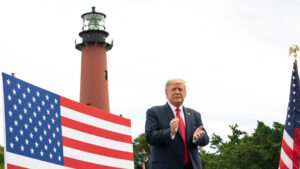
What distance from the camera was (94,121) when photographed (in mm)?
6926

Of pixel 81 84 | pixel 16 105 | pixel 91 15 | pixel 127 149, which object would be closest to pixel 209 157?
pixel 81 84

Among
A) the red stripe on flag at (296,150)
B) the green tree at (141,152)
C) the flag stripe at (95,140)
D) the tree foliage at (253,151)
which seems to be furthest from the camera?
the green tree at (141,152)

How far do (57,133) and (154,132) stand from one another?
2036mm

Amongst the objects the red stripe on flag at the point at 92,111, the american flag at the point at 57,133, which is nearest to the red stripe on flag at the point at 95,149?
the american flag at the point at 57,133

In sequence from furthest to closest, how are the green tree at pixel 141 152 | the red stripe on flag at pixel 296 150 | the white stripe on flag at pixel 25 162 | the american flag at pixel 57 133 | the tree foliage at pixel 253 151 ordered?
1. the green tree at pixel 141 152
2. the tree foliage at pixel 253 151
3. the red stripe on flag at pixel 296 150
4. the american flag at pixel 57 133
5. the white stripe on flag at pixel 25 162

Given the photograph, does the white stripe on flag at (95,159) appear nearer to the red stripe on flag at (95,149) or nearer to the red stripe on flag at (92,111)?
the red stripe on flag at (95,149)

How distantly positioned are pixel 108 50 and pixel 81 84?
409 cm

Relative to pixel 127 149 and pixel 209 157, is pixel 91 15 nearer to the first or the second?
pixel 209 157

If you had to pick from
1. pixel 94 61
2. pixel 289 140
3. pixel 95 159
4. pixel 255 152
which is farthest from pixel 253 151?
pixel 95 159

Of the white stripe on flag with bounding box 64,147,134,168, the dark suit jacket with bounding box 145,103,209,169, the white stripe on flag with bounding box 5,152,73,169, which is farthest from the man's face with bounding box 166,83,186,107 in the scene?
the white stripe on flag with bounding box 64,147,134,168

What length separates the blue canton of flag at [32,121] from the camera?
17.8 feet

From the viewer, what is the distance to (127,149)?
7402 mm

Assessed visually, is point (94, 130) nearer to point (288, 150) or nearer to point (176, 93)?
point (176, 93)

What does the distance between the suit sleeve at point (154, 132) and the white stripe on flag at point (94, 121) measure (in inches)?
76.7
